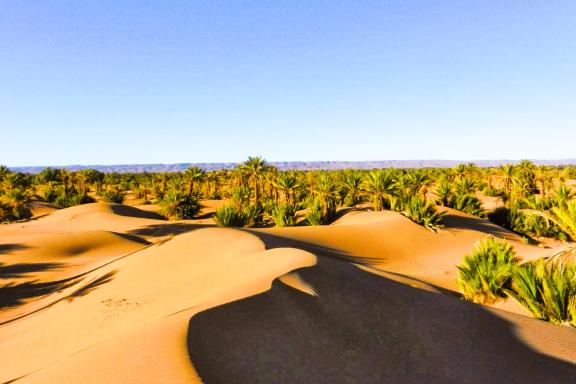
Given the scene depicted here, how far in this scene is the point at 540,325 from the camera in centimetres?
743

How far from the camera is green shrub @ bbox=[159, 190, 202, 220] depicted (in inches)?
1219

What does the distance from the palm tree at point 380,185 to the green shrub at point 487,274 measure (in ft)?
43.9

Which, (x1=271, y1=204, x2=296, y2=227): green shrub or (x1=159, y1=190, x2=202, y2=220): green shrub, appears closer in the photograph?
(x1=271, y1=204, x2=296, y2=227): green shrub

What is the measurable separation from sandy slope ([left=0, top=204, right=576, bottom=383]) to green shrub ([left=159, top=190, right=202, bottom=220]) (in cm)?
1773

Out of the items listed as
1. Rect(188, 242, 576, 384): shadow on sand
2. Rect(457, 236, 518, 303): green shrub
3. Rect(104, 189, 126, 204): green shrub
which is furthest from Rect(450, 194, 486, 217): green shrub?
Rect(104, 189, 126, 204): green shrub

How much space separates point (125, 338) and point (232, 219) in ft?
57.0

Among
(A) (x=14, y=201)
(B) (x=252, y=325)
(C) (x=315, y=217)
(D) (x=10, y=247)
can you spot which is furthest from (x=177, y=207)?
(B) (x=252, y=325)

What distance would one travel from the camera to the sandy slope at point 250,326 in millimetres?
4488

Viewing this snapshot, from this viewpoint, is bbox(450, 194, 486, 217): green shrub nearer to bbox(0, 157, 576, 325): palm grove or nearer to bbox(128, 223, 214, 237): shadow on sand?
bbox(0, 157, 576, 325): palm grove

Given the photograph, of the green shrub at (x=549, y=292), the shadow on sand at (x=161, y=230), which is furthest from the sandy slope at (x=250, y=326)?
the shadow on sand at (x=161, y=230)

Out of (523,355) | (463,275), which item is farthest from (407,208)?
(523,355)

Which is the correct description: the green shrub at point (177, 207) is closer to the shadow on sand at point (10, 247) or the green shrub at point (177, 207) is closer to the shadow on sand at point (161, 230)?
the shadow on sand at point (161, 230)

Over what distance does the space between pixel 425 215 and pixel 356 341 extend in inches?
635

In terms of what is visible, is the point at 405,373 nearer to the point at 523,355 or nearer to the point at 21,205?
the point at 523,355
